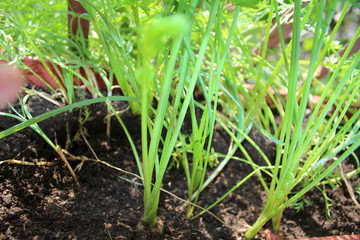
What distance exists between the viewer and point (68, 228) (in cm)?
61

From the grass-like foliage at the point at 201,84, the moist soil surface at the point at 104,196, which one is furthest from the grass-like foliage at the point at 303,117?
the moist soil surface at the point at 104,196

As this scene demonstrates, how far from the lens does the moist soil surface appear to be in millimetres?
615

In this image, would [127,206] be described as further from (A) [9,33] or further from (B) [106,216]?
(A) [9,33]

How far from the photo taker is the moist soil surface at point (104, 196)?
0.61m

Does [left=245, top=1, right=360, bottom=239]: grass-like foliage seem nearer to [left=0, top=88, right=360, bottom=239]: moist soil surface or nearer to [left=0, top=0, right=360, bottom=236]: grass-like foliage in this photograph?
[left=0, top=0, right=360, bottom=236]: grass-like foliage

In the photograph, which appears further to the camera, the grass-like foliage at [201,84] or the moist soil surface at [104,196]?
the moist soil surface at [104,196]

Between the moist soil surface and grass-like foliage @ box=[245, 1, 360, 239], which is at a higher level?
grass-like foliage @ box=[245, 1, 360, 239]

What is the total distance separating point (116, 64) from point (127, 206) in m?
0.32

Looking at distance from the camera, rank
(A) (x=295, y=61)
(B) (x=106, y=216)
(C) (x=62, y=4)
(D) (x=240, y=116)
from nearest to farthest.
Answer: (A) (x=295, y=61)
(B) (x=106, y=216)
(D) (x=240, y=116)
(C) (x=62, y=4)

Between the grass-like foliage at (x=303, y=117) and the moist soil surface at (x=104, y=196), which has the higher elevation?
the grass-like foliage at (x=303, y=117)

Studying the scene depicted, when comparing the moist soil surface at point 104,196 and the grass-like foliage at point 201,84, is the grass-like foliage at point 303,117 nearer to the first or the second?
the grass-like foliage at point 201,84

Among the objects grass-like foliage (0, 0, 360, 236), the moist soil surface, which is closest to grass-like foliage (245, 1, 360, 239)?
grass-like foliage (0, 0, 360, 236)

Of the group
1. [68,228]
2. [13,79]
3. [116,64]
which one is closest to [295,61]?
[116,64]

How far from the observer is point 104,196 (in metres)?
0.73
